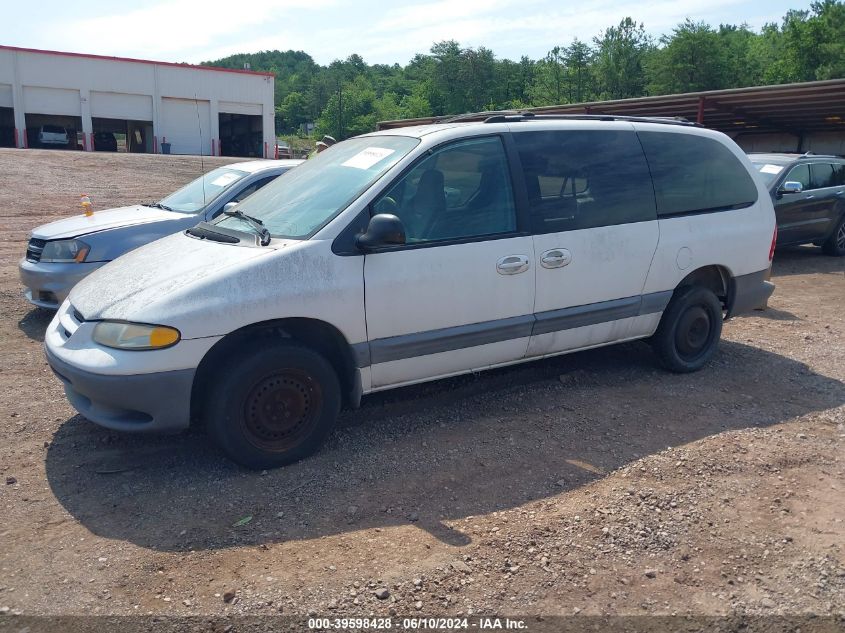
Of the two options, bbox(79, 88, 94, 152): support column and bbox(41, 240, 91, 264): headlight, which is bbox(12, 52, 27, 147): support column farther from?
bbox(41, 240, 91, 264): headlight

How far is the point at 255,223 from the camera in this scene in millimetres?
4492

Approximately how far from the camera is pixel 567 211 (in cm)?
492

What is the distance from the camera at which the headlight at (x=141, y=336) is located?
12.1 feet

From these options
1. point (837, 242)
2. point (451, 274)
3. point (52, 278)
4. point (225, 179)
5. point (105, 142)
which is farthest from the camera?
point (105, 142)

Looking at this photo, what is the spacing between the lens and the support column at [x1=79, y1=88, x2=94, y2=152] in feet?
135

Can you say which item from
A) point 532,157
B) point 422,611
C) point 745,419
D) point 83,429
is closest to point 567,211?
point 532,157

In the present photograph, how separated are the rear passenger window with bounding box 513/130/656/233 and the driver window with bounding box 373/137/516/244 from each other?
0.69 ft

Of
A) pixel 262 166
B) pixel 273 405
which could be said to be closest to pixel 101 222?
pixel 262 166

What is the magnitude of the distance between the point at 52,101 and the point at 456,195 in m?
44.2

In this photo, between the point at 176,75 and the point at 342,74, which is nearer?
the point at 176,75

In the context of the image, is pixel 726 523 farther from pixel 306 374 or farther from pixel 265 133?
pixel 265 133

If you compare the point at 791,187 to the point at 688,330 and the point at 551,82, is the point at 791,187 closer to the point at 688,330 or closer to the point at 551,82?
the point at 688,330

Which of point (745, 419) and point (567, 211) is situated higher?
point (567, 211)

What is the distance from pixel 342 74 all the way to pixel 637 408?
110762mm
